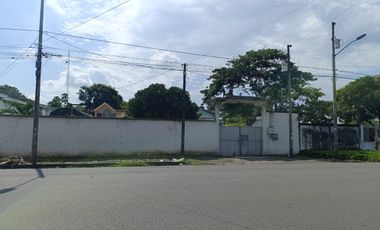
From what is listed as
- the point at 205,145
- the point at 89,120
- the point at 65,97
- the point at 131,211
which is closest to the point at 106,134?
the point at 89,120

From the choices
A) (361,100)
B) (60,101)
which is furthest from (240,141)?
(60,101)

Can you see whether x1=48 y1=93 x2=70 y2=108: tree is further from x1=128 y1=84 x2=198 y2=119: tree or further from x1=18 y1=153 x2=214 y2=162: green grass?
x1=18 y1=153 x2=214 y2=162: green grass

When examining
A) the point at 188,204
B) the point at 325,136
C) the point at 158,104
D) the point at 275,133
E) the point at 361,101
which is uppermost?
the point at 158,104

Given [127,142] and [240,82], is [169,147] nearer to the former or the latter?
[127,142]

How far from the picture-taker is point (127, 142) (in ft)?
106

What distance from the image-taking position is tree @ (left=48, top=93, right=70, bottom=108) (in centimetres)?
7741

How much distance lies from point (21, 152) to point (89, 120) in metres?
4.90

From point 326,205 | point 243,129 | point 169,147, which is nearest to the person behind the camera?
point 326,205

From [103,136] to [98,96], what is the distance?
7108cm

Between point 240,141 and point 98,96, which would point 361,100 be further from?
point 98,96

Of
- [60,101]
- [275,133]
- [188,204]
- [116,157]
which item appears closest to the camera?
[188,204]

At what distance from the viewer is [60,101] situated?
82125 mm

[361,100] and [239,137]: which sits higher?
[361,100]

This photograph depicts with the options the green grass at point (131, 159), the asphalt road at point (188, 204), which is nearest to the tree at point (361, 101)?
the green grass at point (131, 159)
